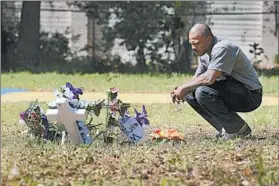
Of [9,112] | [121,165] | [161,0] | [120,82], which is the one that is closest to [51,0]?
[161,0]

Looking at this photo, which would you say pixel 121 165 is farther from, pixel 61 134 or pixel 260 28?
pixel 260 28

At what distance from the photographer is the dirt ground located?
10961mm

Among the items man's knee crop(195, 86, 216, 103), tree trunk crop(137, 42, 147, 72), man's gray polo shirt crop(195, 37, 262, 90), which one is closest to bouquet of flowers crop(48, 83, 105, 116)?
man's knee crop(195, 86, 216, 103)

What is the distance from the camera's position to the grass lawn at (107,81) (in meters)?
12.7

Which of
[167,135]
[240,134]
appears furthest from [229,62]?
[167,135]

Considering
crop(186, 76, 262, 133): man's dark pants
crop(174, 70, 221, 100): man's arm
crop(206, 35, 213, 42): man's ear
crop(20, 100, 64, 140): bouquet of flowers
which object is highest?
crop(206, 35, 213, 42): man's ear

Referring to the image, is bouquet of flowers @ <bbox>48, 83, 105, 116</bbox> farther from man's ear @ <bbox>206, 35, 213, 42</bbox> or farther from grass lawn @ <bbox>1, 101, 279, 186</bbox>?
man's ear @ <bbox>206, 35, 213, 42</bbox>

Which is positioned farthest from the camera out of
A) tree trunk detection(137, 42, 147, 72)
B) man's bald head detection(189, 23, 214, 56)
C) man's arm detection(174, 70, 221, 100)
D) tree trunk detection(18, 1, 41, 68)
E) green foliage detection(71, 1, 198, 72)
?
tree trunk detection(18, 1, 41, 68)

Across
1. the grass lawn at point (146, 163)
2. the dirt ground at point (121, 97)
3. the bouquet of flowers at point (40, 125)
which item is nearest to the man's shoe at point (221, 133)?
the grass lawn at point (146, 163)

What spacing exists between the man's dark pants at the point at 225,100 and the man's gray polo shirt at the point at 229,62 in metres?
0.07

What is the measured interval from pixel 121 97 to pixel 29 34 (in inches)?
248

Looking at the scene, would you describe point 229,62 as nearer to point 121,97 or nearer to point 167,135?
point 167,135

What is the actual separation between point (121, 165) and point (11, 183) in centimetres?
81

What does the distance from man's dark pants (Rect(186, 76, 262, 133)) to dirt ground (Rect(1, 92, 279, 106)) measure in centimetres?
414
